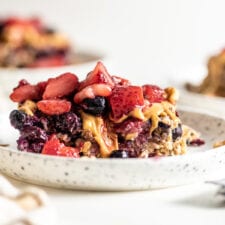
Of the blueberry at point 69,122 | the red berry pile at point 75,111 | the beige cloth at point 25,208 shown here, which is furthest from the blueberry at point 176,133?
the beige cloth at point 25,208

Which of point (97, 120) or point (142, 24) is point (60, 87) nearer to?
point (97, 120)

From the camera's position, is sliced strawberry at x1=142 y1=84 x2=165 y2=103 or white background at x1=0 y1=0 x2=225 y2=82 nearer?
sliced strawberry at x1=142 y1=84 x2=165 y2=103

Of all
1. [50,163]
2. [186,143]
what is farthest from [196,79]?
[50,163]

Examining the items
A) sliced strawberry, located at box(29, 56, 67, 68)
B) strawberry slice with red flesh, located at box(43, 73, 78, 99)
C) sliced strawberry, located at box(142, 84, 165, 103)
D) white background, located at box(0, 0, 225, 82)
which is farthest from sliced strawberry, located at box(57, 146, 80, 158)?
white background, located at box(0, 0, 225, 82)

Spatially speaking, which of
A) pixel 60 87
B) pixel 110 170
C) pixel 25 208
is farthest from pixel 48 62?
pixel 25 208

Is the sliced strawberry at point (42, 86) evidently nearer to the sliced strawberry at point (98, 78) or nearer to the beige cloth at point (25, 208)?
the sliced strawberry at point (98, 78)

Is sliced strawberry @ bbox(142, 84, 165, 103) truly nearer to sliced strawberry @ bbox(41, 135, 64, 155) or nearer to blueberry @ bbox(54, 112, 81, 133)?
blueberry @ bbox(54, 112, 81, 133)
